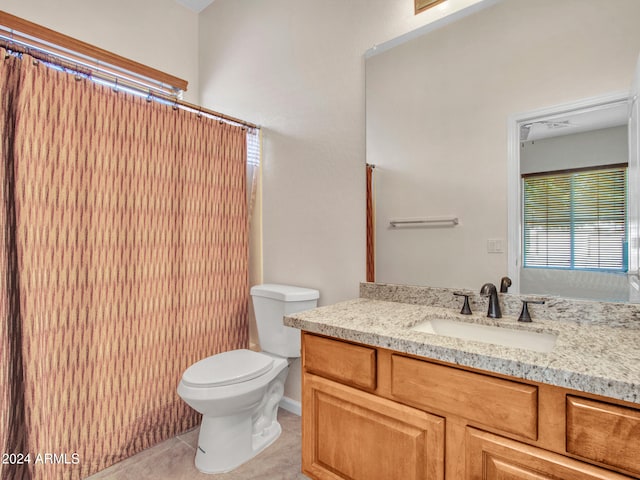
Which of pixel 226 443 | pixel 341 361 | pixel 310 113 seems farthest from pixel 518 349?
pixel 310 113

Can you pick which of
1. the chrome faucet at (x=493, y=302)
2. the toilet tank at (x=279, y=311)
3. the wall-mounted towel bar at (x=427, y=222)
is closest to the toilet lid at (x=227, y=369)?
the toilet tank at (x=279, y=311)

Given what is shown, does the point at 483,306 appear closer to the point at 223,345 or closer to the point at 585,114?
the point at 585,114

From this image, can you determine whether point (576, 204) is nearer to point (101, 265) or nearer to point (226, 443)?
point (226, 443)

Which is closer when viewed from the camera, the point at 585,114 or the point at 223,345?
the point at 585,114

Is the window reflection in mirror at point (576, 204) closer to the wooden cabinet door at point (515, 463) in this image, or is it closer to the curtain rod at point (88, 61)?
the wooden cabinet door at point (515, 463)

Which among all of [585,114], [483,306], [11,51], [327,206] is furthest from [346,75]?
[11,51]

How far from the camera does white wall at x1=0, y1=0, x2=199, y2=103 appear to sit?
6.64ft

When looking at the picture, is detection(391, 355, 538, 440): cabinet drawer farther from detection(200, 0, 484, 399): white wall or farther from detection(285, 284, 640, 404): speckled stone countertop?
detection(200, 0, 484, 399): white wall

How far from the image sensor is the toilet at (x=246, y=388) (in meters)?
1.59

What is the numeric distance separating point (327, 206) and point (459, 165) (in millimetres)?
761

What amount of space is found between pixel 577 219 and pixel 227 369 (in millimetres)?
1631

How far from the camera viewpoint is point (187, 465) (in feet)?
5.62

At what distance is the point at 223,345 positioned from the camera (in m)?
2.19

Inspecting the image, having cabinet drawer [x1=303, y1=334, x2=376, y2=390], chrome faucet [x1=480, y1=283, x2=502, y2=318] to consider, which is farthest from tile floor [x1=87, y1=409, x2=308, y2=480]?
chrome faucet [x1=480, y1=283, x2=502, y2=318]
